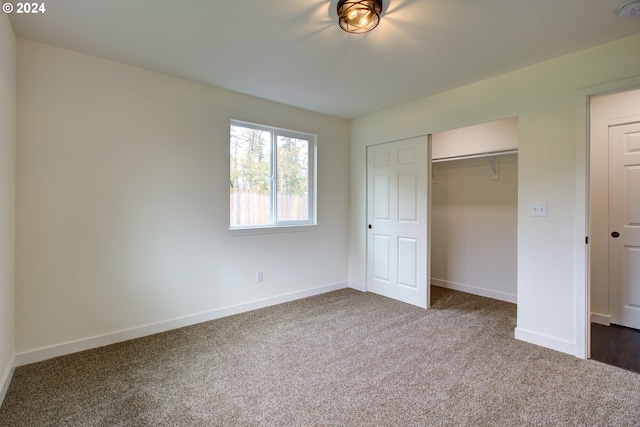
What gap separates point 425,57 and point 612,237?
8.44ft

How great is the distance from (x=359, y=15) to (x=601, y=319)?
3.65 metres

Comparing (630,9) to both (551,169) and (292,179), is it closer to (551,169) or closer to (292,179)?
(551,169)

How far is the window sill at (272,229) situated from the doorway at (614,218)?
2843 millimetres

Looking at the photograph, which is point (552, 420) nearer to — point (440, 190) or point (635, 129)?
point (635, 129)

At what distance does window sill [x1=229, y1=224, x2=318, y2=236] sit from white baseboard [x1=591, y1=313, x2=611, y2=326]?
3.10m

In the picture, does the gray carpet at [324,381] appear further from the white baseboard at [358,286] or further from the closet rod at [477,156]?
the closet rod at [477,156]

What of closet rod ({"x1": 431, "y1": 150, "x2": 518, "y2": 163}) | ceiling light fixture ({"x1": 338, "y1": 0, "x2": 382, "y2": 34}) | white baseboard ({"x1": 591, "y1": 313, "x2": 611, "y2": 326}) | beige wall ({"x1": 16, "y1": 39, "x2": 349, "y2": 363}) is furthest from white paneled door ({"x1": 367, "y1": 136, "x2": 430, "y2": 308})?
ceiling light fixture ({"x1": 338, "y1": 0, "x2": 382, "y2": 34})

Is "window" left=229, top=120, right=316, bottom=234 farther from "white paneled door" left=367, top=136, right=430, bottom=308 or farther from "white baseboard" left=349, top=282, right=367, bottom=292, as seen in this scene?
"white baseboard" left=349, top=282, right=367, bottom=292

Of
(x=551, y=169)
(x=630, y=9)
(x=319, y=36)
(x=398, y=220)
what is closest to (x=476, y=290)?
(x=398, y=220)

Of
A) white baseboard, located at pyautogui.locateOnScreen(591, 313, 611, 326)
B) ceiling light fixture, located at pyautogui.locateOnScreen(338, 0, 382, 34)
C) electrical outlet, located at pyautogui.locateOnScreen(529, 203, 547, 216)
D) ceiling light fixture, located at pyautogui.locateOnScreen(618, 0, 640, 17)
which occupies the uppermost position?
ceiling light fixture, located at pyautogui.locateOnScreen(618, 0, 640, 17)

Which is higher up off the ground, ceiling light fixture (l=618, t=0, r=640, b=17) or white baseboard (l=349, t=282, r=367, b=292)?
ceiling light fixture (l=618, t=0, r=640, b=17)

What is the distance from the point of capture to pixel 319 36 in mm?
2121

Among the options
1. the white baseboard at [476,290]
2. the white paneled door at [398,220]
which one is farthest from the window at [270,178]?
the white baseboard at [476,290]

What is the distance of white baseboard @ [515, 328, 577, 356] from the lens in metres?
2.39
